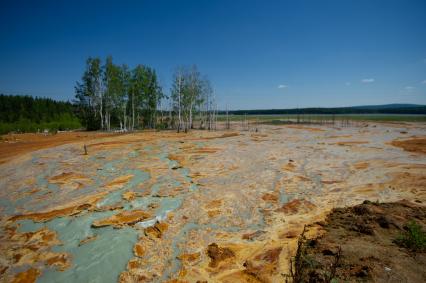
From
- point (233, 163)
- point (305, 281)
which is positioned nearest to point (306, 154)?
point (233, 163)

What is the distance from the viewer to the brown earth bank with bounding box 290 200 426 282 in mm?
4168

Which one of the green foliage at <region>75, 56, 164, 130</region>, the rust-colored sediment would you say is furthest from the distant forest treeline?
the rust-colored sediment

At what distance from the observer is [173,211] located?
8.27m

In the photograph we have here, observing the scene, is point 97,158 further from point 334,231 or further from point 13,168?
point 334,231

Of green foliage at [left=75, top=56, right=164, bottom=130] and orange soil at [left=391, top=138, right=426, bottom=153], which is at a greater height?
green foliage at [left=75, top=56, right=164, bottom=130]

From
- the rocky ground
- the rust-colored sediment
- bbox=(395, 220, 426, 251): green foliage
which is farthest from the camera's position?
the rust-colored sediment

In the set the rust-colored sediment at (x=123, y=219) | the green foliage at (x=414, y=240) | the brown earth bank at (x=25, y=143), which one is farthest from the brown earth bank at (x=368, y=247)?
the brown earth bank at (x=25, y=143)

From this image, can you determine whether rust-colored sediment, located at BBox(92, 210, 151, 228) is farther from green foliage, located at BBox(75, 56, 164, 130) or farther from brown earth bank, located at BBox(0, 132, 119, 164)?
green foliage, located at BBox(75, 56, 164, 130)

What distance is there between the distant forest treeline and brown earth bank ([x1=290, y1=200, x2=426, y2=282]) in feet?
166

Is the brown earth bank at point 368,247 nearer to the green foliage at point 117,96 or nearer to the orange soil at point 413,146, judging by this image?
the orange soil at point 413,146

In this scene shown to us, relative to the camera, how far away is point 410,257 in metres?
4.64

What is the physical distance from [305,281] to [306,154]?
1551 cm

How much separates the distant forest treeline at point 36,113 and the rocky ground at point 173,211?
3678cm

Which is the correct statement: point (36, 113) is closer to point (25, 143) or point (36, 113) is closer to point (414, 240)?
point (25, 143)
